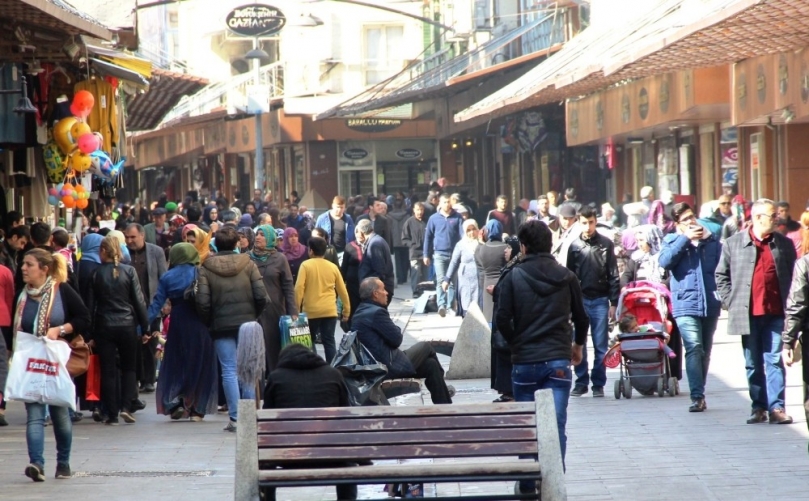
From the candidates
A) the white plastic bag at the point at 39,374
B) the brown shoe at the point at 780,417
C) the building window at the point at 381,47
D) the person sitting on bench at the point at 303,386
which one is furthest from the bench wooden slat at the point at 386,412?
the building window at the point at 381,47

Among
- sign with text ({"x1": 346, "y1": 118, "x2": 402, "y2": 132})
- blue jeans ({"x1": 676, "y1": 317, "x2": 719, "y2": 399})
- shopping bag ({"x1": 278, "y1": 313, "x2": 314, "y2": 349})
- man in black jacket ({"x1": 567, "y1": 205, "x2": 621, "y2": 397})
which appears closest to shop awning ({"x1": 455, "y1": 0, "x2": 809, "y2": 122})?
man in black jacket ({"x1": 567, "y1": 205, "x2": 621, "y2": 397})

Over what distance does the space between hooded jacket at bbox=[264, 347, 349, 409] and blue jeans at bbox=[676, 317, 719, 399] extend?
4.57 m

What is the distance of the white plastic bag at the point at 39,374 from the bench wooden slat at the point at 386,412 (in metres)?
2.91

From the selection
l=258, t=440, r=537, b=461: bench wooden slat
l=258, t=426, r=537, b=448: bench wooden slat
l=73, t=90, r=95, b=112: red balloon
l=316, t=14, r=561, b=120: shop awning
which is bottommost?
l=258, t=440, r=537, b=461: bench wooden slat

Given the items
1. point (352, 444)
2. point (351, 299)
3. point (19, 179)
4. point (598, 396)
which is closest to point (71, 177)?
point (19, 179)

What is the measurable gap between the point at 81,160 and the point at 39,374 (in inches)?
261

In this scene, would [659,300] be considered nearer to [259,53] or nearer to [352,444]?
[352,444]

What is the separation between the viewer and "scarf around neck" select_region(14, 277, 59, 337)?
30.1ft

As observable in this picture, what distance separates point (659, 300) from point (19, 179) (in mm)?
7021

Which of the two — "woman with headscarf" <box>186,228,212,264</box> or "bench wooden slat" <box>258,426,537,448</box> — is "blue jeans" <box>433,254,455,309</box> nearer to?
"woman with headscarf" <box>186,228,212,264</box>

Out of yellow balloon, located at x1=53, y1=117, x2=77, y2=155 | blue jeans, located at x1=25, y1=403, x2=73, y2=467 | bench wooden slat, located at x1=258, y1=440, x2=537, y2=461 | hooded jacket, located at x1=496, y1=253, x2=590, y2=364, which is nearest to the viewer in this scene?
bench wooden slat, located at x1=258, y1=440, x2=537, y2=461

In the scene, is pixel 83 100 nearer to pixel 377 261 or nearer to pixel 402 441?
pixel 377 261

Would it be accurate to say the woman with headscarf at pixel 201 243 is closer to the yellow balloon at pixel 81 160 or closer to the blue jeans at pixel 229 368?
the blue jeans at pixel 229 368

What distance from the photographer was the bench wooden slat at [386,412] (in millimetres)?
6332
